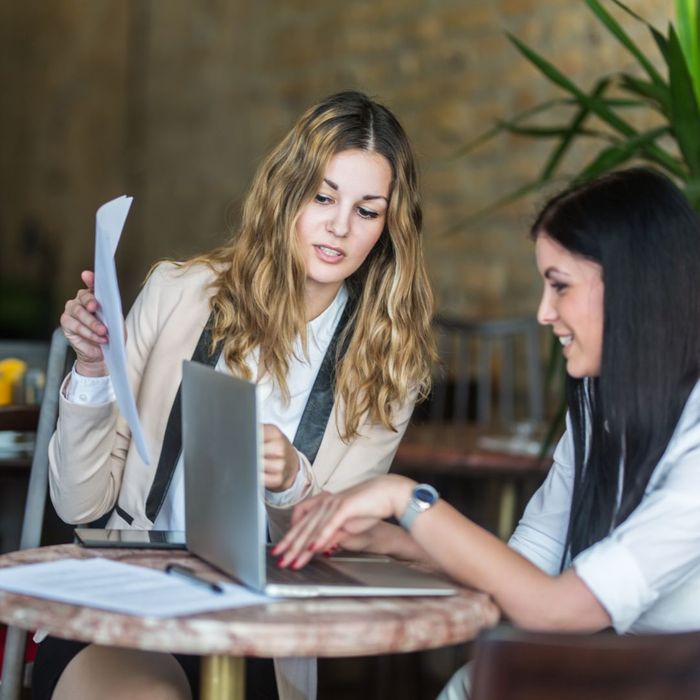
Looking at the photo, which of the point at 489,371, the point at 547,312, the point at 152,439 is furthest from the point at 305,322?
the point at 489,371

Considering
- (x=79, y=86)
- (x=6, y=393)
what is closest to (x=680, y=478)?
(x=6, y=393)

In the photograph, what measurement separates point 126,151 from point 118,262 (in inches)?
30.9

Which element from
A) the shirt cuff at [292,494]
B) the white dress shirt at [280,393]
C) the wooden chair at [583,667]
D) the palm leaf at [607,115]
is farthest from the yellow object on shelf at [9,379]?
the wooden chair at [583,667]

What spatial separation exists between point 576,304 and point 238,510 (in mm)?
508

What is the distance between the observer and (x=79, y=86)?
349 inches

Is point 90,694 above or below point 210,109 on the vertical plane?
below

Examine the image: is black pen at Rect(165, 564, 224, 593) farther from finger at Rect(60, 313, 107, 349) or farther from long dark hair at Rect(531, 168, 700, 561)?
long dark hair at Rect(531, 168, 700, 561)

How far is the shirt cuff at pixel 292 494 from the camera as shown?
1813 mm

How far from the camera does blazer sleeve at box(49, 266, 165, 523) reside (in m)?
1.82

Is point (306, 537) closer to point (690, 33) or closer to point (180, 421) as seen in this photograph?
point (180, 421)

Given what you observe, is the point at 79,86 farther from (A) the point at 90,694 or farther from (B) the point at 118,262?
(A) the point at 90,694

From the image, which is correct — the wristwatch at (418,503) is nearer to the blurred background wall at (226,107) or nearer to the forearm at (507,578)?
the forearm at (507,578)

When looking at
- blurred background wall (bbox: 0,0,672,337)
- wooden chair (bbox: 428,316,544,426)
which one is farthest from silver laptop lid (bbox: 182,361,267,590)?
wooden chair (bbox: 428,316,544,426)

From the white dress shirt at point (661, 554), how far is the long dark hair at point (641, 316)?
0.09 feet
